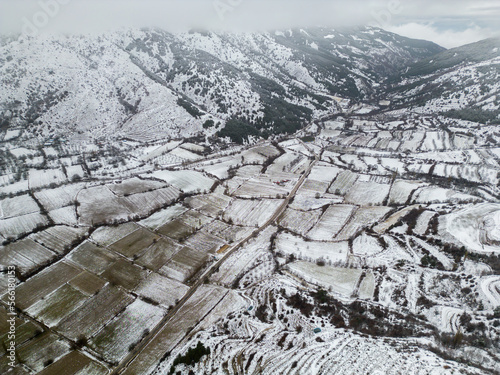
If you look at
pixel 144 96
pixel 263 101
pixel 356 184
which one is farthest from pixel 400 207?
pixel 144 96

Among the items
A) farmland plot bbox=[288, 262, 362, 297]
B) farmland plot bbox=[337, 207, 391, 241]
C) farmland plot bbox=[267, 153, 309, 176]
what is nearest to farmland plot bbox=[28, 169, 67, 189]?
farmland plot bbox=[267, 153, 309, 176]

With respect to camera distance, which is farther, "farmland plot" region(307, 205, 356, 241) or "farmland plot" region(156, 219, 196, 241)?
"farmland plot" region(307, 205, 356, 241)

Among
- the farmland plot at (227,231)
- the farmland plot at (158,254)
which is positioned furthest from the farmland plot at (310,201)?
the farmland plot at (158,254)

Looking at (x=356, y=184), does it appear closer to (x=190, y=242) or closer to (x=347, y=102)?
(x=190, y=242)

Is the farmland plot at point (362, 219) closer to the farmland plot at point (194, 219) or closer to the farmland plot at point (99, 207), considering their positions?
the farmland plot at point (194, 219)

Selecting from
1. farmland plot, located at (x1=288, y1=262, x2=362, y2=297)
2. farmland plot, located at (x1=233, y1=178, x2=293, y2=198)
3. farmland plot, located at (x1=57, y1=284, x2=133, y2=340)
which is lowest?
farmland plot, located at (x1=57, y1=284, x2=133, y2=340)

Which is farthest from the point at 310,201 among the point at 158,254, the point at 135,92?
the point at 135,92

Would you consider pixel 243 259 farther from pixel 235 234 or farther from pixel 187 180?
pixel 187 180

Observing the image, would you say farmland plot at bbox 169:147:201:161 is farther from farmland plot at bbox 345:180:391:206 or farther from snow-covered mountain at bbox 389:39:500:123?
snow-covered mountain at bbox 389:39:500:123
